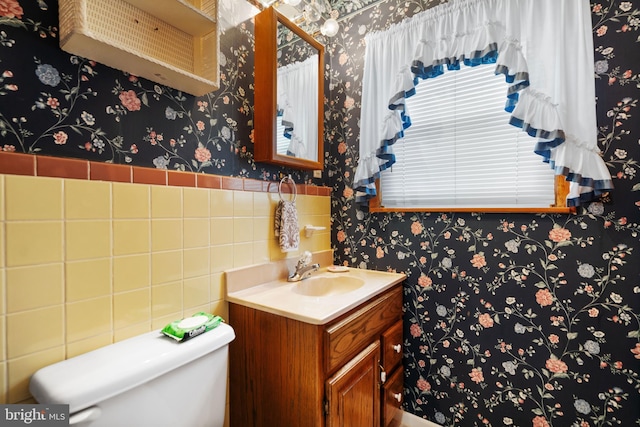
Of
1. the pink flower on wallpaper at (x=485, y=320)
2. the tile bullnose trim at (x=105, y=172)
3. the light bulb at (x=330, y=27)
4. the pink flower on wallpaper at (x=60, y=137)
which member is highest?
Answer: the light bulb at (x=330, y=27)

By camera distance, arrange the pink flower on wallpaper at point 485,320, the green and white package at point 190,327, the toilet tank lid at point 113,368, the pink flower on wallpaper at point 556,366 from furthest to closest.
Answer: the pink flower on wallpaper at point 485,320 < the pink flower on wallpaper at point 556,366 < the green and white package at point 190,327 < the toilet tank lid at point 113,368

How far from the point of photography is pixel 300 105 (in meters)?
1.53

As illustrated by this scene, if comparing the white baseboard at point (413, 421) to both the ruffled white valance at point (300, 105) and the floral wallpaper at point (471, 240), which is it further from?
the ruffled white valance at point (300, 105)

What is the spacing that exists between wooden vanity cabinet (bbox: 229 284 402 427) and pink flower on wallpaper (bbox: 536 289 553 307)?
675 millimetres

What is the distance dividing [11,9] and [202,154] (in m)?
0.60

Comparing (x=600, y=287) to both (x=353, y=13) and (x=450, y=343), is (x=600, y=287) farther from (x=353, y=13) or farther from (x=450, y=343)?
(x=353, y=13)

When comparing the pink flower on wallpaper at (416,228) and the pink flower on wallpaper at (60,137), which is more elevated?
the pink flower on wallpaper at (60,137)

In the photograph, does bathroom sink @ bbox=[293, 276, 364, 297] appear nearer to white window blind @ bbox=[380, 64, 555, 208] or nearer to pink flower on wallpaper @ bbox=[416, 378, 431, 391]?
white window blind @ bbox=[380, 64, 555, 208]

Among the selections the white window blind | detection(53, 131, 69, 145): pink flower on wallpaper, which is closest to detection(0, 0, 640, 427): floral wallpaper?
detection(53, 131, 69, 145): pink flower on wallpaper

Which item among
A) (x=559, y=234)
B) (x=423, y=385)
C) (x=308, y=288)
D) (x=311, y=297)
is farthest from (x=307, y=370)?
(x=559, y=234)

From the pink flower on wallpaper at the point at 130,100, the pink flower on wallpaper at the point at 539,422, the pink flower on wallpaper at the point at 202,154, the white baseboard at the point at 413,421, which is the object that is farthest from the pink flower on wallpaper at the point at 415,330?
the pink flower on wallpaper at the point at 130,100

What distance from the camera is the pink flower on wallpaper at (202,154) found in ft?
3.72

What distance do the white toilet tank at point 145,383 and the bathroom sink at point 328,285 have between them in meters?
0.57

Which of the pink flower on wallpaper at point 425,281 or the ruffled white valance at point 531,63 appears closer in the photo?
the ruffled white valance at point 531,63
